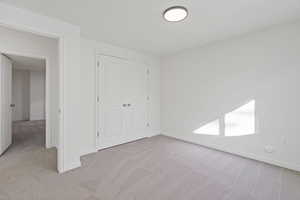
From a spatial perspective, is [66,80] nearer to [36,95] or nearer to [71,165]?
[71,165]

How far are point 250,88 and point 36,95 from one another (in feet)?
25.5

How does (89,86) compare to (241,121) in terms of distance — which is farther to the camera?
(89,86)

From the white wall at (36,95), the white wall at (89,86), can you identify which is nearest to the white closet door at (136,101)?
the white wall at (89,86)

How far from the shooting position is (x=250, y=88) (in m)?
2.52

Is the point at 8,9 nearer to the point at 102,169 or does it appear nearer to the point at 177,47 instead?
the point at 102,169

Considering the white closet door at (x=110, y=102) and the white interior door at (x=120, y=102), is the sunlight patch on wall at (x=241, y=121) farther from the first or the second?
the white closet door at (x=110, y=102)

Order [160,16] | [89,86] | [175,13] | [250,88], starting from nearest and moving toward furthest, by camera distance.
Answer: [175,13], [160,16], [250,88], [89,86]

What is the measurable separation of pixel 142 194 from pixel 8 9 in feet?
9.25

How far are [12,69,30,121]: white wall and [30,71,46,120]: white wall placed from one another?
23cm

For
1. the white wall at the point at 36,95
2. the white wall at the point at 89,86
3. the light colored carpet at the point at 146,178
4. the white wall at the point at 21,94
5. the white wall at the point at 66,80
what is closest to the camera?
the light colored carpet at the point at 146,178

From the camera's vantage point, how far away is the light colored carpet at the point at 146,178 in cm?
160

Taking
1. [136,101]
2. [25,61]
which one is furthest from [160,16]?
[25,61]

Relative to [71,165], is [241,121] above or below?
above

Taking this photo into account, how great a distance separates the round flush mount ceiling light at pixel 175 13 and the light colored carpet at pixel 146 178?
2.28 metres
